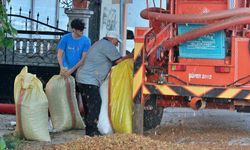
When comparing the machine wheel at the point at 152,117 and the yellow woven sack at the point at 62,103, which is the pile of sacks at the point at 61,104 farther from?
the machine wheel at the point at 152,117

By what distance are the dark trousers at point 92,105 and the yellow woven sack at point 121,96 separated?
188 mm

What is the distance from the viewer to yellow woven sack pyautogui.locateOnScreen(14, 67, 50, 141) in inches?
331

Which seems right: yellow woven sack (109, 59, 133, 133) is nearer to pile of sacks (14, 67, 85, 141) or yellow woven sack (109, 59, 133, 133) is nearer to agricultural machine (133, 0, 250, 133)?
agricultural machine (133, 0, 250, 133)

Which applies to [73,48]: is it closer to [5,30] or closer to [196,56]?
[196,56]

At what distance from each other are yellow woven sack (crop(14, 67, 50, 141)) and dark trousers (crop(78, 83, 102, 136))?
0.59m

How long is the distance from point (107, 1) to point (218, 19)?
14.1ft

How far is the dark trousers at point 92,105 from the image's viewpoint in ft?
28.9

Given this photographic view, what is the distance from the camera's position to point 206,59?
27.0 feet

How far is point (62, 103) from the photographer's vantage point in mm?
9242

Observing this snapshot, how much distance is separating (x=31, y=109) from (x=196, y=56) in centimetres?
223

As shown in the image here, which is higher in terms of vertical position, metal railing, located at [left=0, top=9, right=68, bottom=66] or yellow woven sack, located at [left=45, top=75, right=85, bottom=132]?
metal railing, located at [left=0, top=9, right=68, bottom=66]

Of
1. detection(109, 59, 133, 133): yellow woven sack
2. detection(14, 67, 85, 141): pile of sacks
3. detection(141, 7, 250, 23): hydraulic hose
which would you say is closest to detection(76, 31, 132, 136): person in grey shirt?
detection(109, 59, 133, 133): yellow woven sack

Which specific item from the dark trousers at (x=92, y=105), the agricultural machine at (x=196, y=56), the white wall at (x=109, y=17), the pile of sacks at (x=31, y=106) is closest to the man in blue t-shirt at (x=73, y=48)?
the pile of sacks at (x=31, y=106)

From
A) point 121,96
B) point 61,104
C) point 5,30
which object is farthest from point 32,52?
point 5,30
